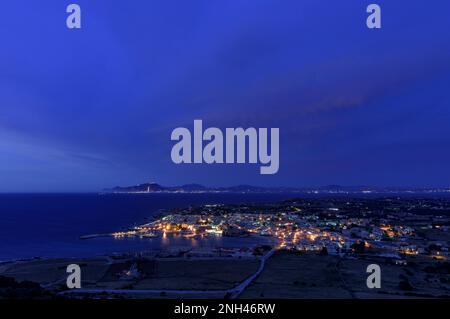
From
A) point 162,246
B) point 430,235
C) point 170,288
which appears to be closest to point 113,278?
point 170,288

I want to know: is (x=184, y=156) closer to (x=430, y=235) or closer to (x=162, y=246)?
(x=162, y=246)

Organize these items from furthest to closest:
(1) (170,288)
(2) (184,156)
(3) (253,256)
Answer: (3) (253,256), (1) (170,288), (2) (184,156)

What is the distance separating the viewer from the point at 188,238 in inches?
1359

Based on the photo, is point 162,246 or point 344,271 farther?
point 162,246

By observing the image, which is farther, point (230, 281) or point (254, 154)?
→ point (230, 281)

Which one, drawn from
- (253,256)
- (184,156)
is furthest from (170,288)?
(184,156)
